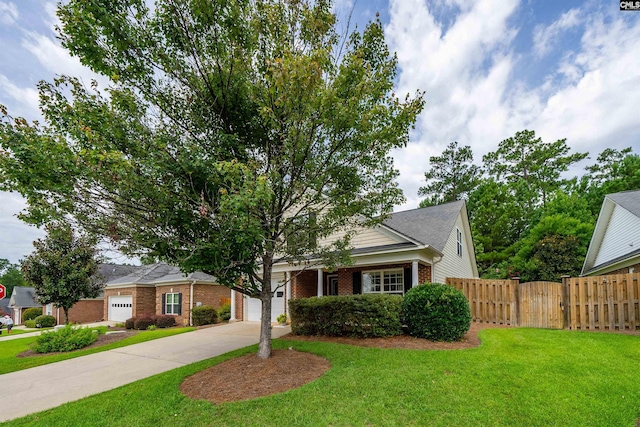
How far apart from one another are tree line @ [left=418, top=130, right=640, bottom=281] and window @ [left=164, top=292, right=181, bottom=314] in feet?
71.2

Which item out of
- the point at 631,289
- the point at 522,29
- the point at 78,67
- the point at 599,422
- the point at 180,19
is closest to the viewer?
the point at 599,422

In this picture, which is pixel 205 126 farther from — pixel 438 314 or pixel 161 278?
pixel 161 278

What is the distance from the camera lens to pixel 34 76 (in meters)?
5.71

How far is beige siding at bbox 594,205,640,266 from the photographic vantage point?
12.9 metres

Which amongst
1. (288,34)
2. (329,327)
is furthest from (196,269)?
(329,327)

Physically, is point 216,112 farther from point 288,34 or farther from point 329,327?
point 329,327

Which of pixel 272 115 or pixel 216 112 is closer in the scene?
pixel 272 115

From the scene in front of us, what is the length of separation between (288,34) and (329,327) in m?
8.15

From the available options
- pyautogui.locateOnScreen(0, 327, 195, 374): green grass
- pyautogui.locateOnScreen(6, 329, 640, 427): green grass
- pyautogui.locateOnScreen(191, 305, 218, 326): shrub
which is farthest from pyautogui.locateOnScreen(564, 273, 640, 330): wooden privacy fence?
pyautogui.locateOnScreen(191, 305, 218, 326): shrub

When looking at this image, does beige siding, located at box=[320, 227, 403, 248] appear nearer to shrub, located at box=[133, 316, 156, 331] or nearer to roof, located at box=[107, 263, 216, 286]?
roof, located at box=[107, 263, 216, 286]

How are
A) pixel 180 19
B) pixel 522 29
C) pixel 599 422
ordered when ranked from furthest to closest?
pixel 522 29 → pixel 180 19 → pixel 599 422

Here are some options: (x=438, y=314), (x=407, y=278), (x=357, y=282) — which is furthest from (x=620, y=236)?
(x=357, y=282)

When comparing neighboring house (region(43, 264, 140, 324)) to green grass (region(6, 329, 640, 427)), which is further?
neighboring house (region(43, 264, 140, 324))

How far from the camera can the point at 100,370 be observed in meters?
7.75
